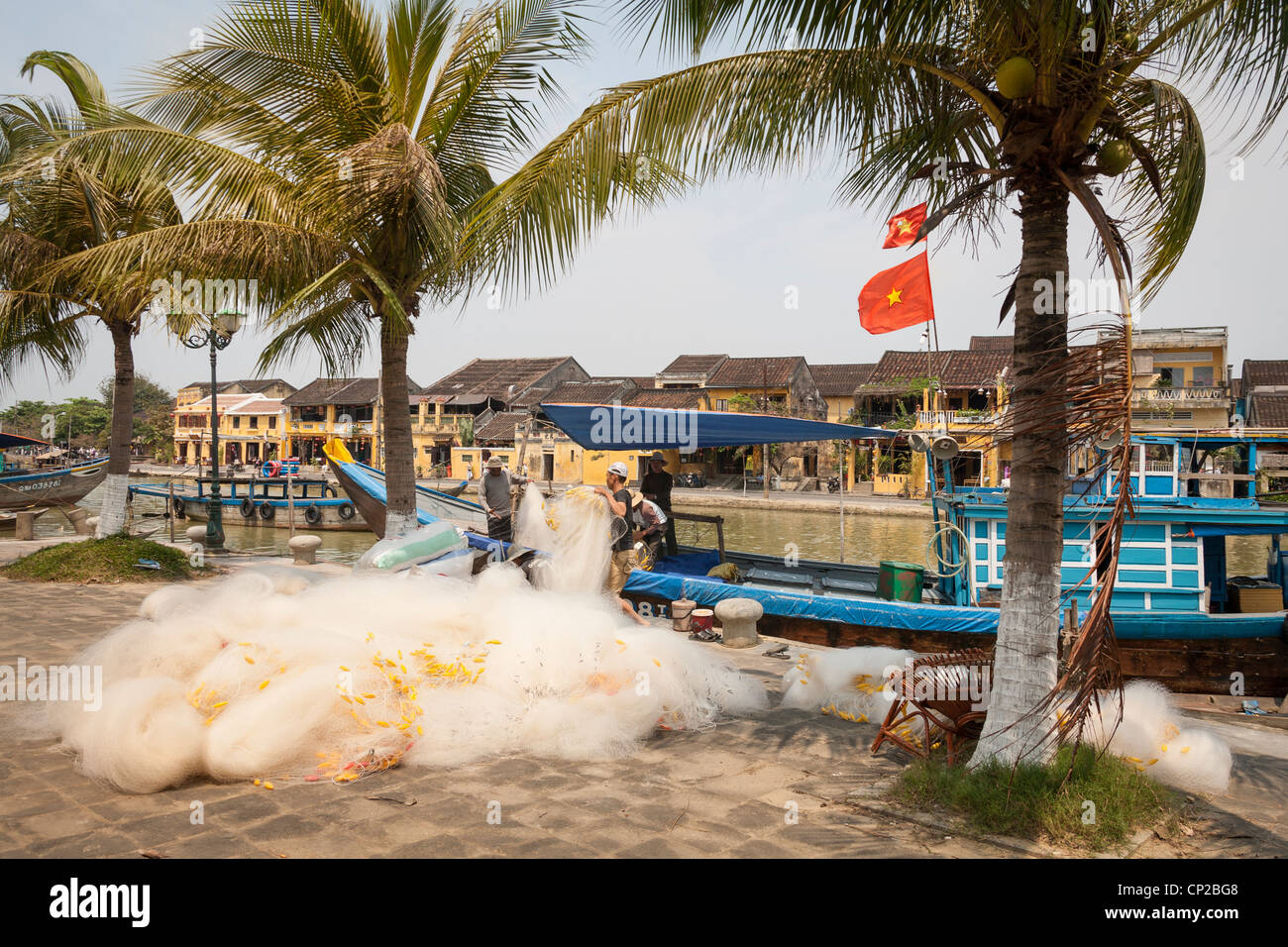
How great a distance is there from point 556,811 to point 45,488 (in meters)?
27.7

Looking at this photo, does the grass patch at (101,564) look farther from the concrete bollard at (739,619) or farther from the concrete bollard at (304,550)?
the concrete bollard at (739,619)

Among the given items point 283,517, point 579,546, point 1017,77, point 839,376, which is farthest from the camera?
point 839,376

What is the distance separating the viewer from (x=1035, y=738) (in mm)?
4262

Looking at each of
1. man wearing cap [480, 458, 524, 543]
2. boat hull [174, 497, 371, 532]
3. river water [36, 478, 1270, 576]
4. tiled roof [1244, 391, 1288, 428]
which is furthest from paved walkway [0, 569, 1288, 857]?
tiled roof [1244, 391, 1288, 428]

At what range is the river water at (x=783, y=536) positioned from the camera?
23688 mm

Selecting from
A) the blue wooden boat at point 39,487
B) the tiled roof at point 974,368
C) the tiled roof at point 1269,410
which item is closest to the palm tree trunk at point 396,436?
the blue wooden boat at point 39,487

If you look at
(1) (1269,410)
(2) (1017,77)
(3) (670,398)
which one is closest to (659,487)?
(2) (1017,77)

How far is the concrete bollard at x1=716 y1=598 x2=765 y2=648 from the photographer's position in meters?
8.80

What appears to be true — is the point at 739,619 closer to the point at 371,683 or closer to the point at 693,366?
the point at 371,683

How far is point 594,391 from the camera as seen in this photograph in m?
51.9

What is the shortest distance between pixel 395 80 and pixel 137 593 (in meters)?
7.02

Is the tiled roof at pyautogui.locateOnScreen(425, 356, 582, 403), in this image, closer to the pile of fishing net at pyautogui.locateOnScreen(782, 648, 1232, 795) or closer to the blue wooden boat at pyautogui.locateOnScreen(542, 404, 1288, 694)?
the blue wooden boat at pyautogui.locateOnScreen(542, 404, 1288, 694)

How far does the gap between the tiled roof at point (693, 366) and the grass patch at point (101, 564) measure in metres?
39.9

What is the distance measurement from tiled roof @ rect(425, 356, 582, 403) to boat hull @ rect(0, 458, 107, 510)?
3076cm
